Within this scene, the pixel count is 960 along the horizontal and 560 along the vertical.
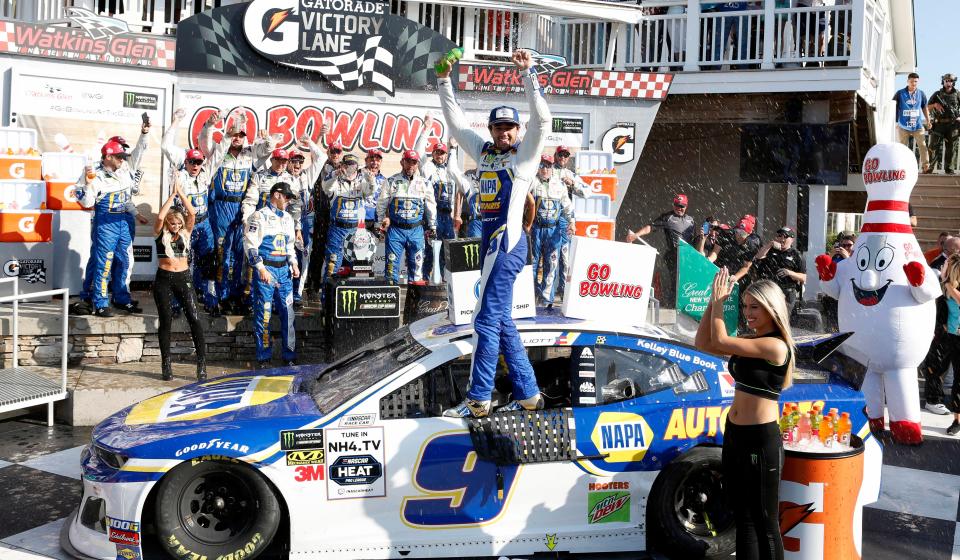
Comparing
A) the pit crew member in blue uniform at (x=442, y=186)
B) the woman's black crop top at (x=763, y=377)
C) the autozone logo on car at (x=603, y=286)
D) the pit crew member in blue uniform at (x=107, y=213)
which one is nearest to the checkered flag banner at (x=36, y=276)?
the pit crew member in blue uniform at (x=107, y=213)

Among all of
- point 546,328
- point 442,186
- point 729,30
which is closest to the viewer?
point 546,328

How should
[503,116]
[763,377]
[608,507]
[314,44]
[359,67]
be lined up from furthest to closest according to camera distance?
[359,67], [314,44], [503,116], [608,507], [763,377]

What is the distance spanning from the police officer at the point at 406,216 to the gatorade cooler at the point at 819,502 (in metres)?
6.21

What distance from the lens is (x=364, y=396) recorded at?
5082 millimetres

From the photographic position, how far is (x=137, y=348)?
9602 millimetres

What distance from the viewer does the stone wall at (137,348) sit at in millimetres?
9211

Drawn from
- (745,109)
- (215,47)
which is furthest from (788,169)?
(215,47)

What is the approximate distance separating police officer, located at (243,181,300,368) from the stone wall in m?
0.53

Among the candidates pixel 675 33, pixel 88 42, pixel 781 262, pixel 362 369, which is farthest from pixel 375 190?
pixel 675 33

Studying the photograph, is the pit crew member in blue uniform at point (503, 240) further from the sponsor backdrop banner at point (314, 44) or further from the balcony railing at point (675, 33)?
the balcony railing at point (675, 33)

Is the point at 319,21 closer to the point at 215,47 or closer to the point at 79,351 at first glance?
the point at 215,47

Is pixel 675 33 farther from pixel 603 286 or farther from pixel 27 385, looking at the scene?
pixel 27 385

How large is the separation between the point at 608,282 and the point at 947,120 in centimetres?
1339

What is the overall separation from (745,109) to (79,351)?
1112cm
